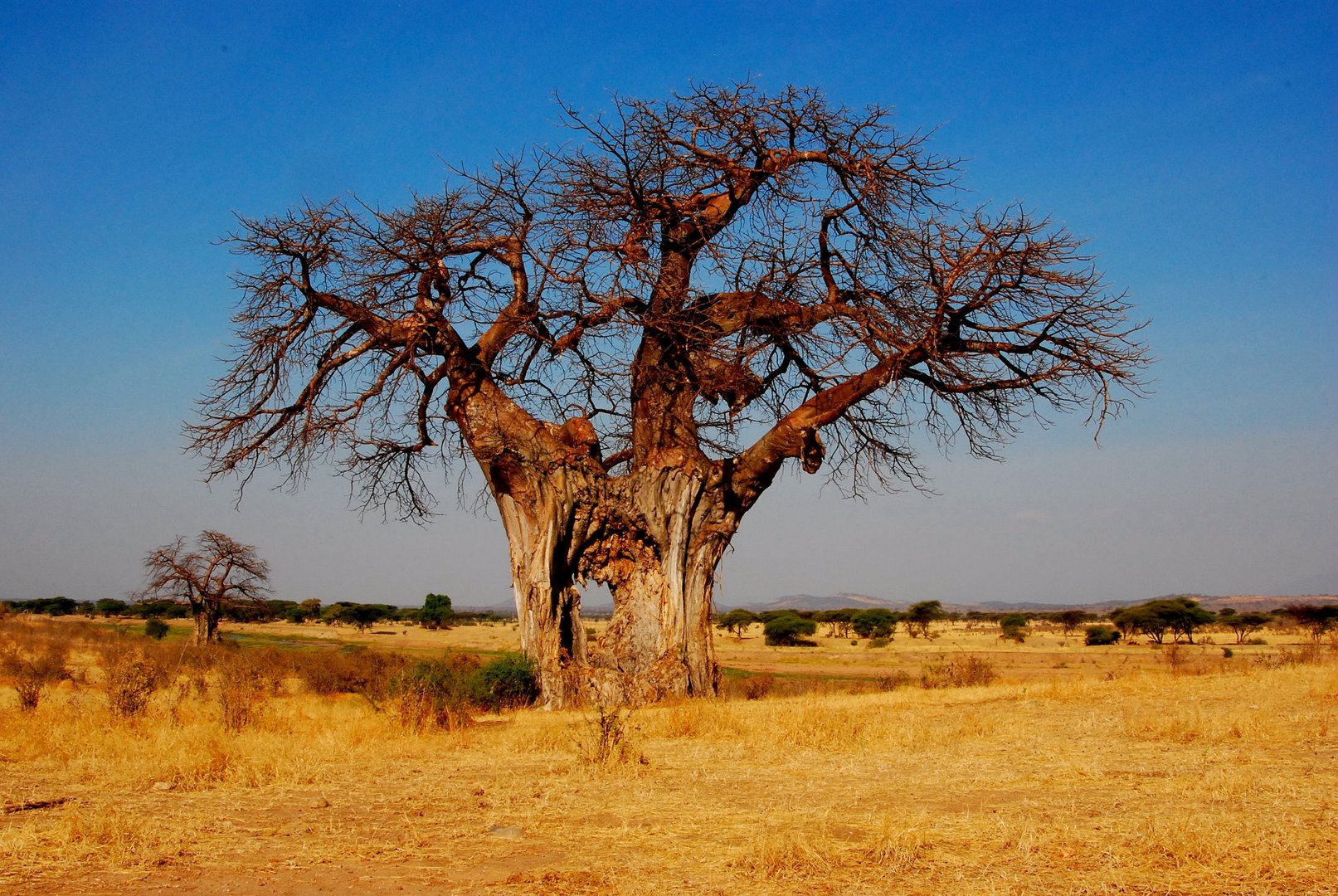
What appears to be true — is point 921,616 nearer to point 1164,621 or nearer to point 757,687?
point 1164,621

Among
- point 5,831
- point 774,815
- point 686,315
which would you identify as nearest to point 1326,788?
point 774,815

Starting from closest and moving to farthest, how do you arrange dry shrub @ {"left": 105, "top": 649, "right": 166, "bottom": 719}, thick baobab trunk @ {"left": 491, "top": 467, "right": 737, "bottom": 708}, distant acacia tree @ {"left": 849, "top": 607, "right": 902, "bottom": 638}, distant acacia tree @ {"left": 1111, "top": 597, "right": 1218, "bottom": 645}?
dry shrub @ {"left": 105, "top": 649, "right": 166, "bottom": 719}, thick baobab trunk @ {"left": 491, "top": 467, "right": 737, "bottom": 708}, distant acacia tree @ {"left": 1111, "top": 597, "right": 1218, "bottom": 645}, distant acacia tree @ {"left": 849, "top": 607, "right": 902, "bottom": 638}

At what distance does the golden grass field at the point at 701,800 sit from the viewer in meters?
4.70

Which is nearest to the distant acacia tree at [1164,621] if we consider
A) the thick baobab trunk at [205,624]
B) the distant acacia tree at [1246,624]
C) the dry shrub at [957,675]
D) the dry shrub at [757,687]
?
the distant acacia tree at [1246,624]

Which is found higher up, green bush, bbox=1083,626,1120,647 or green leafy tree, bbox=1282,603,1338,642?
green leafy tree, bbox=1282,603,1338,642

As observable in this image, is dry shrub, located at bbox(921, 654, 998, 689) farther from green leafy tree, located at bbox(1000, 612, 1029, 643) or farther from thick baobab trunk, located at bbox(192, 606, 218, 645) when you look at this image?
green leafy tree, located at bbox(1000, 612, 1029, 643)

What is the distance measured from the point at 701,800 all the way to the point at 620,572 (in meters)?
7.26

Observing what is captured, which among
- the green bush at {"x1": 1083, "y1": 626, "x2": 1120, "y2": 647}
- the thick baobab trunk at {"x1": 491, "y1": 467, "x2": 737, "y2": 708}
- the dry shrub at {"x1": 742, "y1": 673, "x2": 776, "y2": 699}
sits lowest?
the green bush at {"x1": 1083, "y1": 626, "x2": 1120, "y2": 647}

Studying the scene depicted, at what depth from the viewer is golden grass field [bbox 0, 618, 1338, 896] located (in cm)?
470

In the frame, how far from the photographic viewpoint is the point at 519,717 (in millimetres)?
11641

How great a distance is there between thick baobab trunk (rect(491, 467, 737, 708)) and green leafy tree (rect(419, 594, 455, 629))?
51.8 meters

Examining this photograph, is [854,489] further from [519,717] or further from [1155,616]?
[1155,616]

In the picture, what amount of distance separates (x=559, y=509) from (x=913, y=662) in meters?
22.9

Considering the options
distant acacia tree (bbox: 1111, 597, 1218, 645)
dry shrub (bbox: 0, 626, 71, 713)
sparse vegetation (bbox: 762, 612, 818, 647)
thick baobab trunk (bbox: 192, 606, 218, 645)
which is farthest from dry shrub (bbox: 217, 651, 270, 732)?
distant acacia tree (bbox: 1111, 597, 1218, 645)
